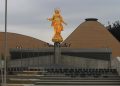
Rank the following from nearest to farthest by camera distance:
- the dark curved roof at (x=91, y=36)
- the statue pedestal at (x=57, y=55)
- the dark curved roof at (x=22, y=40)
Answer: the statue pedestal at (x=57, y=55) → the dark curved roof at (x=91, y=36) → the dark curved roof at (x=22, y=40)

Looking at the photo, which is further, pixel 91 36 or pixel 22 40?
pixel 22 40

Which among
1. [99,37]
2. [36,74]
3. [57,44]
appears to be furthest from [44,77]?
[99,37]

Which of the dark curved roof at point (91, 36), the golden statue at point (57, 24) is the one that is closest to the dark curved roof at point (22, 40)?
the dark curved roof at point (91, 36)

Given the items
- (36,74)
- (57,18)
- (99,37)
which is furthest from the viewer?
(99,37)

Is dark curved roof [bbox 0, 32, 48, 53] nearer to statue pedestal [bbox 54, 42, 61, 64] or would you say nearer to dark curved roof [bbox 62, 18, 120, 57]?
dark curved roof [bbox 62, 18, 120, 57]

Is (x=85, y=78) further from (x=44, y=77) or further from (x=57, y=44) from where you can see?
(x=57, y=44)

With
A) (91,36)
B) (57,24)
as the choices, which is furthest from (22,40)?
(57,24)

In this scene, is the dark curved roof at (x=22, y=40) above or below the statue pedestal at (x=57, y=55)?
→ above

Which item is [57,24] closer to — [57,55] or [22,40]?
[57,55]

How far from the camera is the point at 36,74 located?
128 ft

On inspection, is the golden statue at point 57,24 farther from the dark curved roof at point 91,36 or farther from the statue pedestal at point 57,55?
the dark curved roof at point 91,36

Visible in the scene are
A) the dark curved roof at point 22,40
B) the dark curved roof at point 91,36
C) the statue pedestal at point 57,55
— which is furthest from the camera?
the dark curved roof at point 22,40

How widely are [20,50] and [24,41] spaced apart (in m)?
27.5

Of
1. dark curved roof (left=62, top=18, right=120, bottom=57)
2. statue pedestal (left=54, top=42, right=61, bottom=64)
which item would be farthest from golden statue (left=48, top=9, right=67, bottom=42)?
dark curved roof (left=62, top=18, right=120, bottom=57)
